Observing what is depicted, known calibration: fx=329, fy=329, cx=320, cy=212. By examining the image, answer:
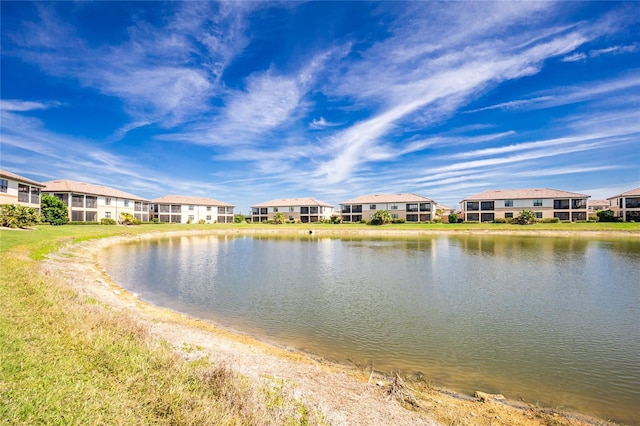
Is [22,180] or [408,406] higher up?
[22,180]

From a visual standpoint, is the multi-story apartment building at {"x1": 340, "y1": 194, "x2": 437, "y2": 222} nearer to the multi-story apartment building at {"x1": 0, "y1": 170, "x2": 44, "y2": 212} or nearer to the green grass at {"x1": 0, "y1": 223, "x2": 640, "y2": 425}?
the multi-story apartment building at {"x1": 0, "y1": 170, "x2": 44, "y2": 212}

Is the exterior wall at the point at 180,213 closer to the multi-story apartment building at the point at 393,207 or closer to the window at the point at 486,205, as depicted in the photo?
the multi-story apartment building at the point at 393,207

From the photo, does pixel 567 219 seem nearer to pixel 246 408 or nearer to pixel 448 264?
Result: pixel 448 264

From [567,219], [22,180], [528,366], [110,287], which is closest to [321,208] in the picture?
[567,219]

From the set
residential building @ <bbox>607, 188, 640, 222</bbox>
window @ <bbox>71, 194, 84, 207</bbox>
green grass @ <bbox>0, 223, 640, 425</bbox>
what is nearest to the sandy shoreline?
green grass @ <bbox>0, 223, 640, 425</bbox>

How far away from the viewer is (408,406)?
636 cm

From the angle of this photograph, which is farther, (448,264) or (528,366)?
(448,264)

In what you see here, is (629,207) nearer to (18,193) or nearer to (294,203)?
(294,203)

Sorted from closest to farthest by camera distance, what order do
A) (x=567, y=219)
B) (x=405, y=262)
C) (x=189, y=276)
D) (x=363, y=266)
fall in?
(x=189, y=276) → (x=363, y=266) → (x=405, y=262) → (x=567, y=219)

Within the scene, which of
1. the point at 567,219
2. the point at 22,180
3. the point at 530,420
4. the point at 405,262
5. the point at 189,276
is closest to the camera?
the point at 530,420

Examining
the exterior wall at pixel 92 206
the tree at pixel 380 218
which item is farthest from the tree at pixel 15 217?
the tree at pixel 380 218

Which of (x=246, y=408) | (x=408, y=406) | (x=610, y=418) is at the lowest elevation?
(x=610, y=418)

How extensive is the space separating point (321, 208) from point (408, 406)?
96.2 metres

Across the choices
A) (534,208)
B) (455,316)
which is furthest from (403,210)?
(455,316)
